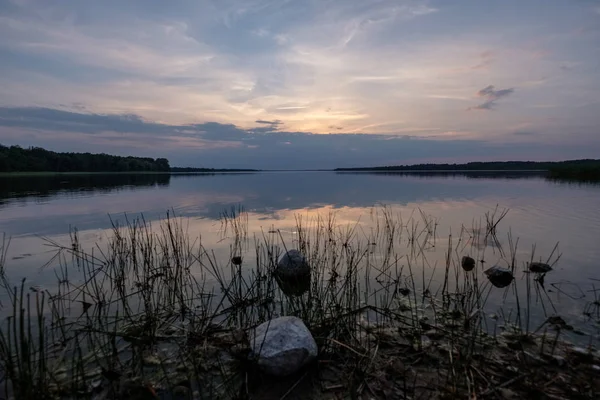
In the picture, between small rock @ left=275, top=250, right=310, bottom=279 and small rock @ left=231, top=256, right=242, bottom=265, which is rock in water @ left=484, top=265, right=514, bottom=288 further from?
small rock @ left=231, top=256, right=242, bottom=265

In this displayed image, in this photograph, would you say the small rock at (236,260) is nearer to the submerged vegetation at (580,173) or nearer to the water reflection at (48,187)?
the water reflection at (48,187)

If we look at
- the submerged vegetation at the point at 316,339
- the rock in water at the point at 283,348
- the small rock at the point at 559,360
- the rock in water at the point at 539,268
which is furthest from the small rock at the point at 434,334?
the rock in water at the point at 539,268

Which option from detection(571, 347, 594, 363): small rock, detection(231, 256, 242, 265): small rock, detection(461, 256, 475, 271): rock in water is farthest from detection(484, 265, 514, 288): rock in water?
detection(231, 256, 242, 265): small rock

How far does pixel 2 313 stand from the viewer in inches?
248

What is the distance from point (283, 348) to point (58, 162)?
123 metres

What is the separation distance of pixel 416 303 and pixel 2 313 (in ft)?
27.5

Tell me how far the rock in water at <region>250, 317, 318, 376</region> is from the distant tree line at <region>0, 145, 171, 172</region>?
10370 cm

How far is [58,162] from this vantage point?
100375 millimetres

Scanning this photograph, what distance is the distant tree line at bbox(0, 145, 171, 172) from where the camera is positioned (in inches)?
3423

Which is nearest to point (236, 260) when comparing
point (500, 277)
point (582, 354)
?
point (500, 277)

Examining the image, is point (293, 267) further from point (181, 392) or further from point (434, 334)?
point (181, 392)

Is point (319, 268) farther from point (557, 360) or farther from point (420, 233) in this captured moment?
point (420, 233)

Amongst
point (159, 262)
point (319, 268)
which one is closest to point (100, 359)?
point (159, 262)

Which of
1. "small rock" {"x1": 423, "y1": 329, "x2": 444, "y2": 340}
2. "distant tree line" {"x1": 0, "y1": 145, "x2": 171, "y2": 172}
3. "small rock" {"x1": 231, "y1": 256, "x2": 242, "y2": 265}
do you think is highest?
"distant tree line" {"x1": 0, "y1": 145, "x2": 171, "y2": 172}
